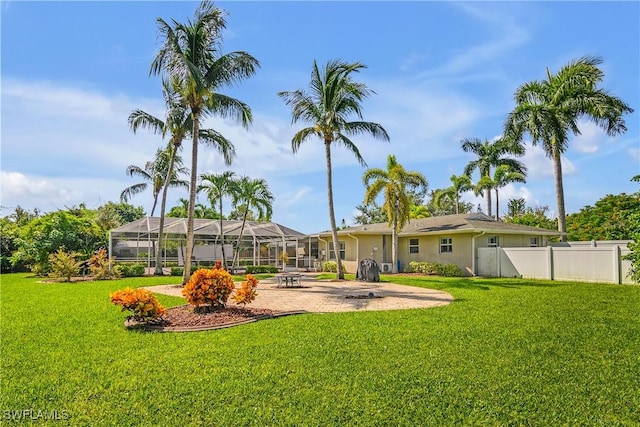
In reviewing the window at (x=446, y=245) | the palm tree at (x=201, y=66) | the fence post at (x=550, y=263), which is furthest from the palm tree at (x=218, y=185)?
the fence post at (x=550, y=263)

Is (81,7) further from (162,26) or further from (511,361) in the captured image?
(511,361)

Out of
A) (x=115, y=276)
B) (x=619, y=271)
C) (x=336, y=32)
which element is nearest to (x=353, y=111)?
(x=336, y=32)

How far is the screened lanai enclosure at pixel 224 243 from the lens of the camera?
2489 centimetres

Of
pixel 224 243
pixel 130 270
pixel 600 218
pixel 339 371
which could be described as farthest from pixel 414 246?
pixel 339 371

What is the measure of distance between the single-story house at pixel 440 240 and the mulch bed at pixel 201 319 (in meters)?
13.5

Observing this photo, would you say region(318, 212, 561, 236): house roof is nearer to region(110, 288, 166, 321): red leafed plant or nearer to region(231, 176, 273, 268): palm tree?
region(231, 176, 273, 268): palm tree

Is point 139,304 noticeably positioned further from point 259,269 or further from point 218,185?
point 259,269

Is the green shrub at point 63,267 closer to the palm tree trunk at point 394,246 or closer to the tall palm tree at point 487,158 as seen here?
the palm tree trunk at point 394,246

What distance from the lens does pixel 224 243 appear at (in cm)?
2773

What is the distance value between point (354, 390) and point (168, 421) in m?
1.89

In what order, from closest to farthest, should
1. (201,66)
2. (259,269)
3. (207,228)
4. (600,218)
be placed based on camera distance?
(201,66) < (259,269) < (207,228) < (600,218)

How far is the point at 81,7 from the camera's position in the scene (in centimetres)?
799

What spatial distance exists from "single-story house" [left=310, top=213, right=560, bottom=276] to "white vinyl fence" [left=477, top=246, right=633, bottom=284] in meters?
0.85

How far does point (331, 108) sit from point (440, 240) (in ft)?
30.8
